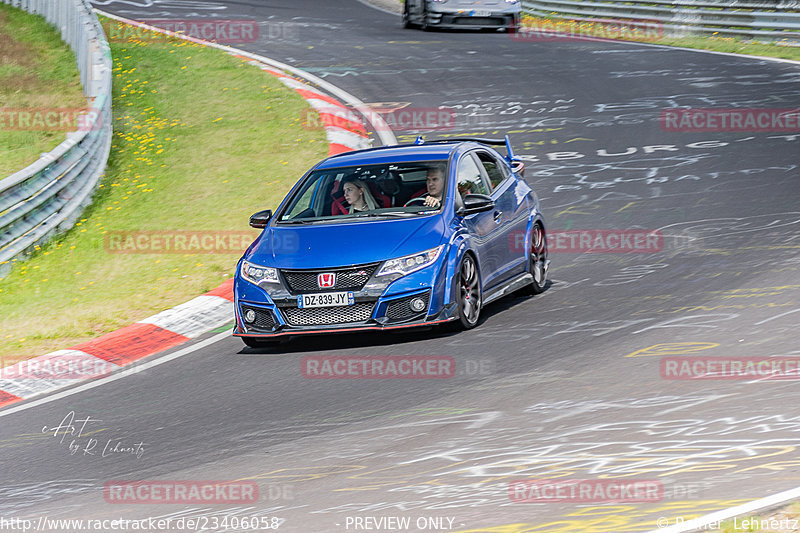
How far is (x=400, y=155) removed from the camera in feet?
35.0

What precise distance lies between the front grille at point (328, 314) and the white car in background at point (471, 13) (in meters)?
20.2

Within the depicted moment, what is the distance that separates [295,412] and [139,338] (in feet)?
10.4

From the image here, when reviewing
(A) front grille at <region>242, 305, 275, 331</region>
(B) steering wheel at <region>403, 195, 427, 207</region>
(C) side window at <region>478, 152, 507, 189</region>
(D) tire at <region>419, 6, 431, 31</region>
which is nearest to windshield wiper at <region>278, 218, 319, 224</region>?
(B) steering wheel at <region>403, 195, 427, 207</region>

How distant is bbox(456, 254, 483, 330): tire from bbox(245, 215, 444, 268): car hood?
1.16ft

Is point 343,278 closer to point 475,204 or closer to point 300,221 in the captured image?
point 300,221

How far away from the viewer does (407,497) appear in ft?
19.6

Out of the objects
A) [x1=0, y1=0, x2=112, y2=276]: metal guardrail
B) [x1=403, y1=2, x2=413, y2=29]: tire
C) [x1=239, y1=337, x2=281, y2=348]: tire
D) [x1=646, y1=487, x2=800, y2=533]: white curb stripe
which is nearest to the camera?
[x1=646, y1=487, x2=800, y2=533]: white curb stripe

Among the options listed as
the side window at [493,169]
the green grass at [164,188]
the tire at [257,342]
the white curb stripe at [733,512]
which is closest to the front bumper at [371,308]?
the tire at [257,342]

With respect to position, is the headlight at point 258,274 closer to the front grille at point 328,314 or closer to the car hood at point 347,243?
the car hood at point 347,243

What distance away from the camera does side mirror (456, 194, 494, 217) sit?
9.90 m

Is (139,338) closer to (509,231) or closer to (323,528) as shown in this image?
(509,231)

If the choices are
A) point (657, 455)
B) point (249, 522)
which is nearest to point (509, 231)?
→ point (657, 455)

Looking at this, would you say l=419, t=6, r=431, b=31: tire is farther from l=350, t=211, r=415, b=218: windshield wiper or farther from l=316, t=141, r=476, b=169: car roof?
l=350, t=211, r=415, b=218: windshield wiper

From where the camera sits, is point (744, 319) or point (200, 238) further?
point (200, 238)
